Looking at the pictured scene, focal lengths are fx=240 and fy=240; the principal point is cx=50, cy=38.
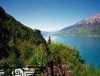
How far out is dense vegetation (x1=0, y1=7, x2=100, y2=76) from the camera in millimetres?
11489

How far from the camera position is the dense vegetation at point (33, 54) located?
11.5 meters

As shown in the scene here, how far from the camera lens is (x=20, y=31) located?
107 m

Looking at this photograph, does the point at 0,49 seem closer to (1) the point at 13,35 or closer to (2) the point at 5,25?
(1) the point at 13,35

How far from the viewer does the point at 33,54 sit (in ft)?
185

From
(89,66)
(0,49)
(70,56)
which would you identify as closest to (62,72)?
(89,66)

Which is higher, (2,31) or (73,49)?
(2,31)

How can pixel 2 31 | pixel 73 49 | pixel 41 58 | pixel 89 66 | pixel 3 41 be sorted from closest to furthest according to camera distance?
pixel 89 66, pixel 41 58, pixel 73 49, pixel 3 41, pixel 2 31

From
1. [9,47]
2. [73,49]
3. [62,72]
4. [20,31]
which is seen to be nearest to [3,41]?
[9,47]

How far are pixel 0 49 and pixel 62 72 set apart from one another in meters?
66.2

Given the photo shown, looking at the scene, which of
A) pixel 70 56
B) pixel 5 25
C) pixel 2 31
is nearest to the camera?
pixel 70 56

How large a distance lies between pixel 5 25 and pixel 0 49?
107ft

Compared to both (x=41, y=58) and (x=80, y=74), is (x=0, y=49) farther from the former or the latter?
(x=80, y=74)

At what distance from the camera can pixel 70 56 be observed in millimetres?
59219

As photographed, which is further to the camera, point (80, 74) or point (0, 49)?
point (0, 49)
